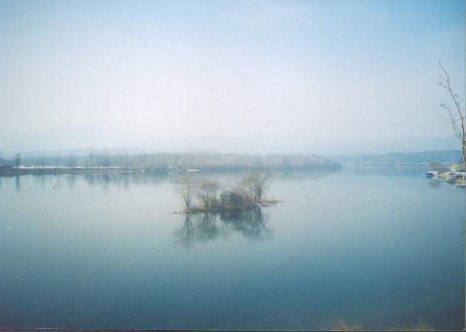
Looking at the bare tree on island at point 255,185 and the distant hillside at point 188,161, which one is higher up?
the distant hillside at point 188,161

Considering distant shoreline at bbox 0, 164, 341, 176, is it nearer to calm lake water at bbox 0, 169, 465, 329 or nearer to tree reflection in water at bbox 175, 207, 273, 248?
calm lake water at bbox 0, 169, 465, 329

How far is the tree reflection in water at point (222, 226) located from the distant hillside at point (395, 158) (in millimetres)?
1396

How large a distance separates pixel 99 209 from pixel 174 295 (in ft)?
5.78

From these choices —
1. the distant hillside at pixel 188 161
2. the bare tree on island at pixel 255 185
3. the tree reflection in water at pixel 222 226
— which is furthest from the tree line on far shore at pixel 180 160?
the tree reflection in water at pixel 222 226

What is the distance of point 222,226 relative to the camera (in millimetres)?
4164

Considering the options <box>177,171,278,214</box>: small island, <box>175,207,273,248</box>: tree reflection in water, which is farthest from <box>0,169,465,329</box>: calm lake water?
<box>177,171,278,214</box>: small island

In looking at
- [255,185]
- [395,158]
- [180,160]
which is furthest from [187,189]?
[395,158]

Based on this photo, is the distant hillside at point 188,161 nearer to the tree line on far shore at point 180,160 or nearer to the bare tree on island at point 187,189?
the tree line on far shore at point 180,160

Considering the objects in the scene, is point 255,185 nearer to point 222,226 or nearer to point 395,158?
point 222,226

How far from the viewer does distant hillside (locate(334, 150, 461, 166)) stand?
11.8 feet

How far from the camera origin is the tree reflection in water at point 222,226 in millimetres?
3746

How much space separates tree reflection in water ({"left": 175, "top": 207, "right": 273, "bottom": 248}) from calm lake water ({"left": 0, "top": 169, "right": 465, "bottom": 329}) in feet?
0.05

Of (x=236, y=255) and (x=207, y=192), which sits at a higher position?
(x=207, y=192)

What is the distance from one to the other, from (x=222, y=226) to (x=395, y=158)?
2599mm
